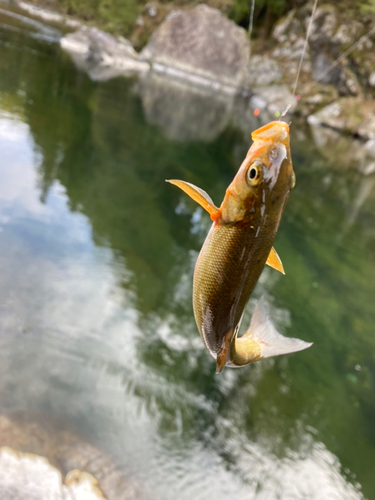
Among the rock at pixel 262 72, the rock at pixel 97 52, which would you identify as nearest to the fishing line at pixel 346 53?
the rock at pixel 262 72

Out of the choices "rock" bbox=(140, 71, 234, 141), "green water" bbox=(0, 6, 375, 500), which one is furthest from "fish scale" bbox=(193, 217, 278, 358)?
"rock" bbox=(140, 71, 234, 141)

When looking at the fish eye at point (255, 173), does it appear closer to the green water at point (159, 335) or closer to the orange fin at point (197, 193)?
the orange fin at point (197, 193)

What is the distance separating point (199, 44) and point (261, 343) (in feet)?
170

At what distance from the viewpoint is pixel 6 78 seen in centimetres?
1669

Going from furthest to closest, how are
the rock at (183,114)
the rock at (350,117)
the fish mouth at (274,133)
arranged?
the rock at (350,117) → the rock at (183,114) → the fish mouth at (274,133)

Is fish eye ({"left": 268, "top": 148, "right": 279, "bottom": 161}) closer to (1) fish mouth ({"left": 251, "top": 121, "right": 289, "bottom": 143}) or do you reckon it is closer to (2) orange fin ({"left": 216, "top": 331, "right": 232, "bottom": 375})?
(1) fish mouth ({"left": 251, "top": 121, "right": 289, "bottom": 143})

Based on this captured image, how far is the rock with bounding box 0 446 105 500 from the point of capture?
12.6 feet

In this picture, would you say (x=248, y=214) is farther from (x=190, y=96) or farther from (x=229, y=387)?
(x=190, y=96)

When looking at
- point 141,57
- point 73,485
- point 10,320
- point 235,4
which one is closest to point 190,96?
point 141,57

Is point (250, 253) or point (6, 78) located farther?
point (6, 78)

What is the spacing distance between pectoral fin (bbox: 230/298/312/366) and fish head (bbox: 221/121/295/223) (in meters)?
0.80

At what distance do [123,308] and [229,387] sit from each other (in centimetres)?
257

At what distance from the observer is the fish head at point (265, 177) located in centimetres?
159

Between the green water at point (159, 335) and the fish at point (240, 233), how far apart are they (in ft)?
13.4
